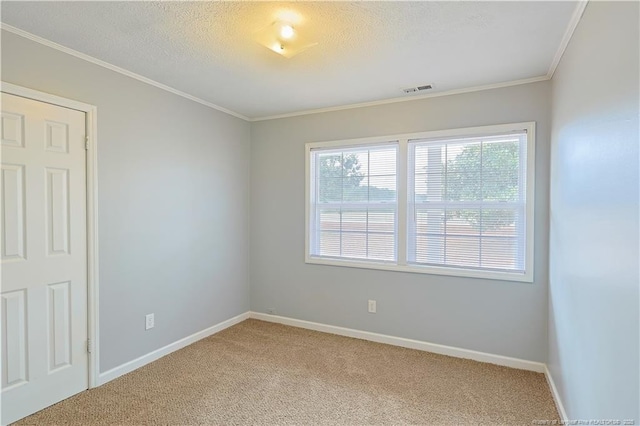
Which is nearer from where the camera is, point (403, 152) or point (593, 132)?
point (593, 132)

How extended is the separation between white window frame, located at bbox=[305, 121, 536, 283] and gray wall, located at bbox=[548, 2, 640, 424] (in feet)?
1.61

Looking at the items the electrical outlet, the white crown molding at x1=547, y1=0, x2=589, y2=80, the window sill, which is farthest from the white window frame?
the electrical outlet

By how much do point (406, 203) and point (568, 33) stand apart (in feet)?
5.55

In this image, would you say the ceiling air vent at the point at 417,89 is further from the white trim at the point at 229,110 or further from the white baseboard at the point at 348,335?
the white baseboard at the point at 348,335

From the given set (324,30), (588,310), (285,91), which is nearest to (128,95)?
(285,91)

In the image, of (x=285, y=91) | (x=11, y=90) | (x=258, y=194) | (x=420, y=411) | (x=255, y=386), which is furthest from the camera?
(x=258, y=194)

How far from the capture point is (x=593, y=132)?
5.06 feet

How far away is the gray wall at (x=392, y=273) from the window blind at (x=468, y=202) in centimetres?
14

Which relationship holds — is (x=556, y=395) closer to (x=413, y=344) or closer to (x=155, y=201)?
(x=413, y=344)

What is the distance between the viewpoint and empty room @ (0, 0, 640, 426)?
175 cm

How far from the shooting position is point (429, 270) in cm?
311

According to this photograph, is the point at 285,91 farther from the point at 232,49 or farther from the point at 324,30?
the point at 324,30

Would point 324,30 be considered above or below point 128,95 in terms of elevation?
above

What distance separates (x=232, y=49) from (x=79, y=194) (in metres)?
1.46
